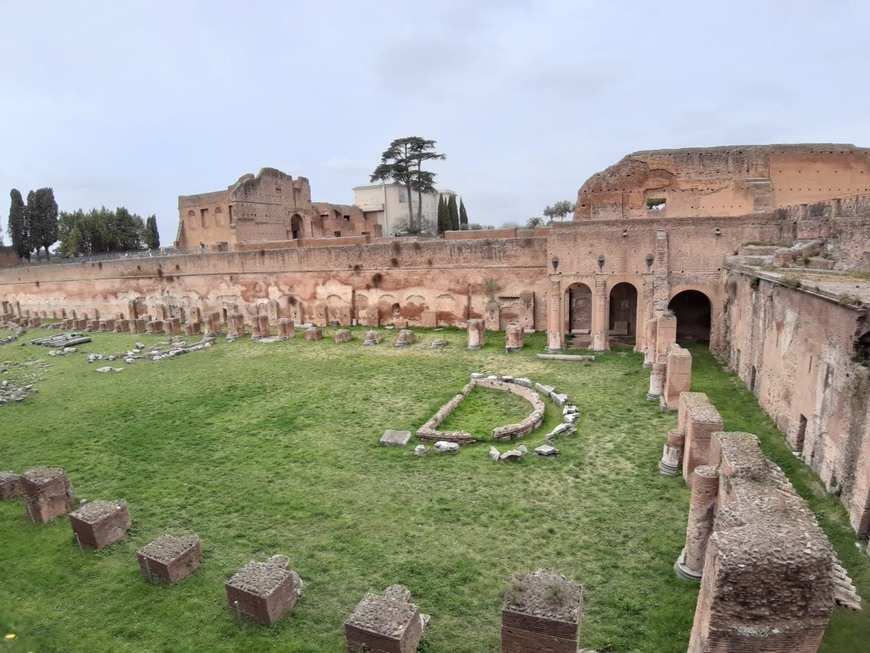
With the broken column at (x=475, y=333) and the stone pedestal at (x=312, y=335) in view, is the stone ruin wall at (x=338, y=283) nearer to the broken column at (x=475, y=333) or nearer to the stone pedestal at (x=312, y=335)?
the broken column at (x=475, y=333)

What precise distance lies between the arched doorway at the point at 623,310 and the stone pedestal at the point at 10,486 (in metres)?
17.3

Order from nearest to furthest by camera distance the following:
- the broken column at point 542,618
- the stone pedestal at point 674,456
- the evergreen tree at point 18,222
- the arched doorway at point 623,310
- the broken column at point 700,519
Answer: the broken column at point 542,618
the broken column at point 700,519
the stone pedestal at point 674,456
the arched doorway at point 623,310
the evergreen tree at point 18,222

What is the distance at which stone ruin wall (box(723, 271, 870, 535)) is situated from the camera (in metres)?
6.52

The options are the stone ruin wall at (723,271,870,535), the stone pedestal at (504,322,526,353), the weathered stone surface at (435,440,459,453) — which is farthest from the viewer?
the stone pedestal at (504,322,526,353)

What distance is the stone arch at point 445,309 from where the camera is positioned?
22312 millimetres

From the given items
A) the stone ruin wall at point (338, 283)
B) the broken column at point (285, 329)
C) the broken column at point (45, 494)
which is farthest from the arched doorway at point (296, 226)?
the broken column at point (45, 494)

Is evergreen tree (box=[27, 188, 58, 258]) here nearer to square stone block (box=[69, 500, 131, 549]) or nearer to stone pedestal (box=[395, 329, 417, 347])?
stone pedestal (box=[395, 329, 417, 347])

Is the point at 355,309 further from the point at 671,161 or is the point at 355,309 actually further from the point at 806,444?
the point at 806,444

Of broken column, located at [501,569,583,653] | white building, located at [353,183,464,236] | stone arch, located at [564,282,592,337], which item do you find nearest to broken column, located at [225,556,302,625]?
broken column, located at [501,569,583,653]

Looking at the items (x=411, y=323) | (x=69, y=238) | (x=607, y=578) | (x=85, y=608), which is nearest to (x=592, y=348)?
(x=411, y=323)

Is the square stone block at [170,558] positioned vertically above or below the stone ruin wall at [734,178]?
below

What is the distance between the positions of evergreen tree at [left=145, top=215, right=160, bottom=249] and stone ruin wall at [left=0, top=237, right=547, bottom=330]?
17742 mm

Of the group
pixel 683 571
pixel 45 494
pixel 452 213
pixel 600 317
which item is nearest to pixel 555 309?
pixel 600 317

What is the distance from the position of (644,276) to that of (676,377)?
668 centimetres
